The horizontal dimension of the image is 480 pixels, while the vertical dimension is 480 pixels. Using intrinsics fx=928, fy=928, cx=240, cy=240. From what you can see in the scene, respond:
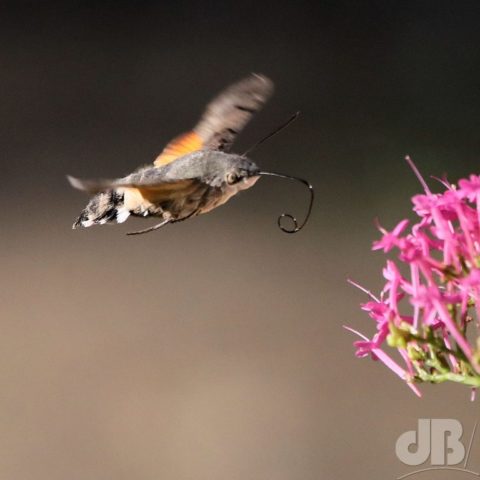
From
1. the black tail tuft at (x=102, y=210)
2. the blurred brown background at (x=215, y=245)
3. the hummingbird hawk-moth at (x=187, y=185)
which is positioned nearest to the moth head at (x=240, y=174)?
the hummingbird hawk-moth at (x=187, y=185)

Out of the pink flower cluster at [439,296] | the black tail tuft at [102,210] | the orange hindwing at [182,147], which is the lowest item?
the pink flower cluster at [439,296]

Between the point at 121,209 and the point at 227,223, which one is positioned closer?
the point at 121,209

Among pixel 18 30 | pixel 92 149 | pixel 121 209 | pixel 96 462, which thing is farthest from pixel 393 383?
pixel 121 209

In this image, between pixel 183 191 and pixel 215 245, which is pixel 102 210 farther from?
pixel 215 245

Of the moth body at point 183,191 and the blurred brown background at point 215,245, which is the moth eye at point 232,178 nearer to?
the moth body at point 183,191

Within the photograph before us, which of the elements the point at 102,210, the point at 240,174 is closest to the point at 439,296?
the point at 240,174

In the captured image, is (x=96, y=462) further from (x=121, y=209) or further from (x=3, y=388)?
(x=121, y=209)
